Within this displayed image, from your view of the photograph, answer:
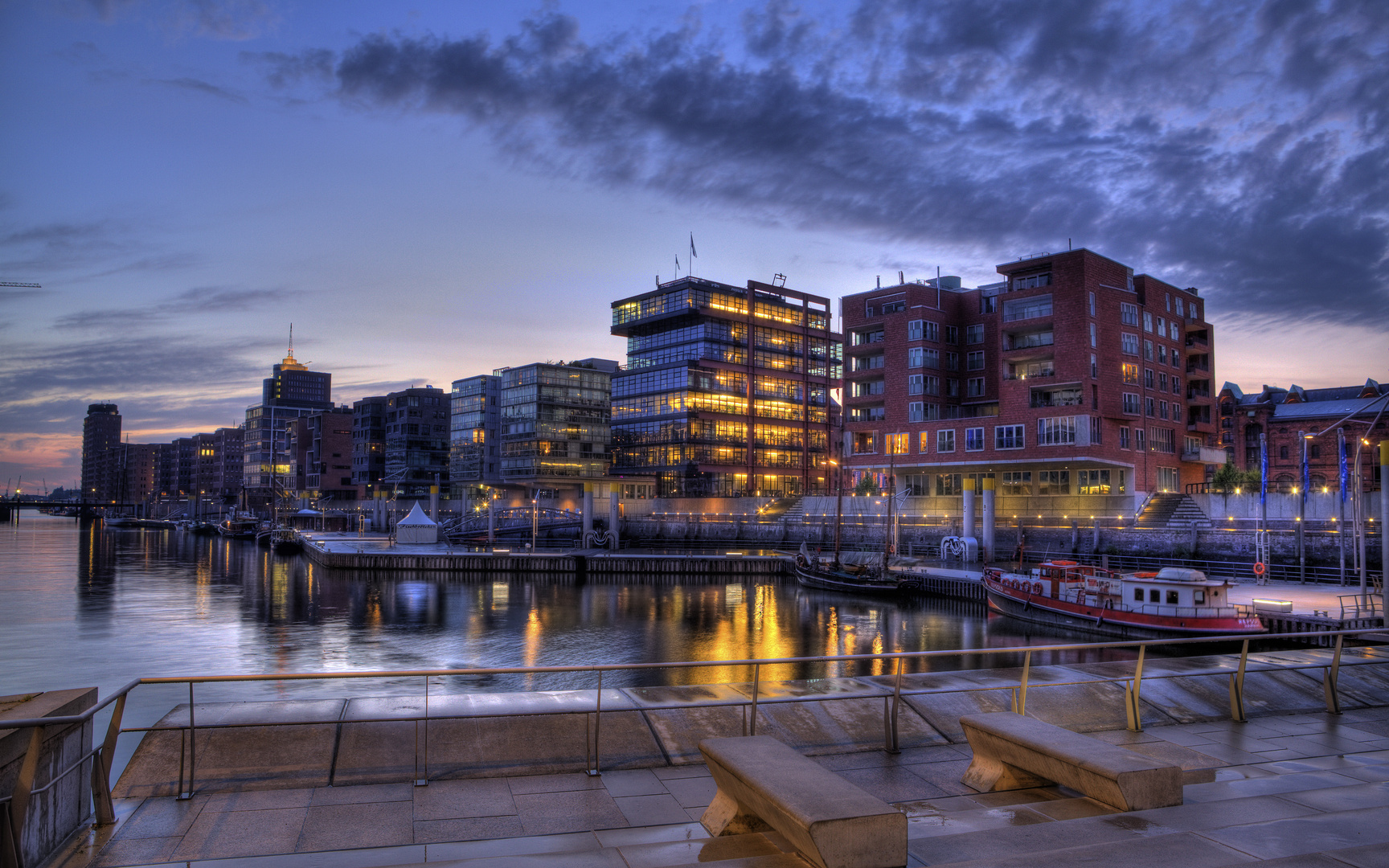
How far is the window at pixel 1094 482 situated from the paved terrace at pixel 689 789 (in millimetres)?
69941

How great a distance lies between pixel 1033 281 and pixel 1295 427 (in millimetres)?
69719

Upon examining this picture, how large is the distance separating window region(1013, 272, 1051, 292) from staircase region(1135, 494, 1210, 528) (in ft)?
73.0

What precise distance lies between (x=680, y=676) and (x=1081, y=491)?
5674cm

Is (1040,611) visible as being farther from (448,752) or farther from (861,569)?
(448,752)

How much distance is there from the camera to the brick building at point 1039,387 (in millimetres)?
79188

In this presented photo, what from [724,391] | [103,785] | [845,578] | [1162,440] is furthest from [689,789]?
[724,391]

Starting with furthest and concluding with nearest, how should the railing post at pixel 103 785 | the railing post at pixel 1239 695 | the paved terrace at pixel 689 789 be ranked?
the railing post at pixel 1239 695
the railing post at pixel 103 785
the paved terrace at pixel 689 789

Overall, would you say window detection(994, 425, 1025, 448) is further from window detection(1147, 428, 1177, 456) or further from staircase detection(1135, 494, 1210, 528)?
window detection(1147, 428, 1177, 456)

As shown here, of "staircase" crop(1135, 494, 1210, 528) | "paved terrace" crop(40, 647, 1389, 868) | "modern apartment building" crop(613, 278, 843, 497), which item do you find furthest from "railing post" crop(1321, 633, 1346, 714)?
"modern apartment building" crop(613, 278, 843, 497)

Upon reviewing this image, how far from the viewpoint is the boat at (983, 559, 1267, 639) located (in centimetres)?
4238

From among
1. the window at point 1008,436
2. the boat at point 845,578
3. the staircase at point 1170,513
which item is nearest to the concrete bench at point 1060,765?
the boat at point 845,578

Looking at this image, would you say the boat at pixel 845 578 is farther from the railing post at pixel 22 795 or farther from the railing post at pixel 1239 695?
the railing post at pixel 22 795

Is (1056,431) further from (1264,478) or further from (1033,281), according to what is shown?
(1264,478)

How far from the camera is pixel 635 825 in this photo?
30.6ft
